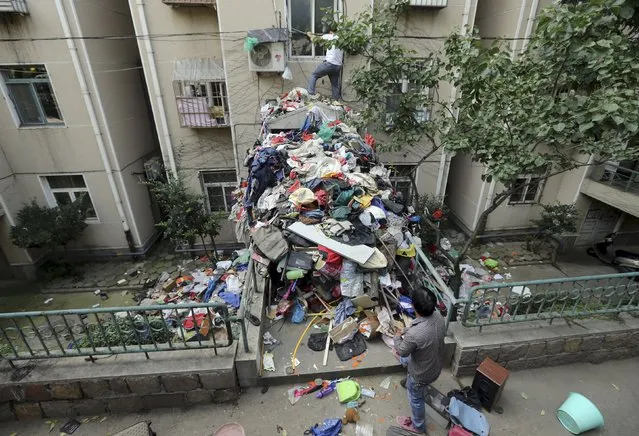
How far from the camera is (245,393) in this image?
3396mm

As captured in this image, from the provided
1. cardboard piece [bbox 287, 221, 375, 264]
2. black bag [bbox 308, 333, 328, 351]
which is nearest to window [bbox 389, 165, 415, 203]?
cardboard piece [bbox 287, 221, 375, 264]

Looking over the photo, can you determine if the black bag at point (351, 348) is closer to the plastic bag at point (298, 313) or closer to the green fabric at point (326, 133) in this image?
the plastic bag at point (298, 313)

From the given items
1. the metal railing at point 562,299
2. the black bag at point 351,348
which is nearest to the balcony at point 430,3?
the metal railing at point 562,299

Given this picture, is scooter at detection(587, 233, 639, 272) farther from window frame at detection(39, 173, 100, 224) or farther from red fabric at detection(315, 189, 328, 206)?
window frame at detection(39, 173, 100, 224)

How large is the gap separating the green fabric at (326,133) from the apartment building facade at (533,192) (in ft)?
18.6

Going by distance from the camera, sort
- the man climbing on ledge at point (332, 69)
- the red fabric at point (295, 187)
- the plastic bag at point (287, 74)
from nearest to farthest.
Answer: the red fabric at point (295, 187)
the man climbing on ledge at point (332, 69)
the plastic bag at point (287, 74)

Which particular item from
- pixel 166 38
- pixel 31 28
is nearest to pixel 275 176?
pixel 166 38

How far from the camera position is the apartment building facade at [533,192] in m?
8.63

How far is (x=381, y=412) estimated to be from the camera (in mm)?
3248

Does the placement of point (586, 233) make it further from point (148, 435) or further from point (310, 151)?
point (148, 435)

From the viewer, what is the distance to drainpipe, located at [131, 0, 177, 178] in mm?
8539

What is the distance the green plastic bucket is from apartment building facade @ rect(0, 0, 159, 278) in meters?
11.6

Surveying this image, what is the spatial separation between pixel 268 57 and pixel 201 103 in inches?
101

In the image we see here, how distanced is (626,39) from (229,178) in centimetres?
987
